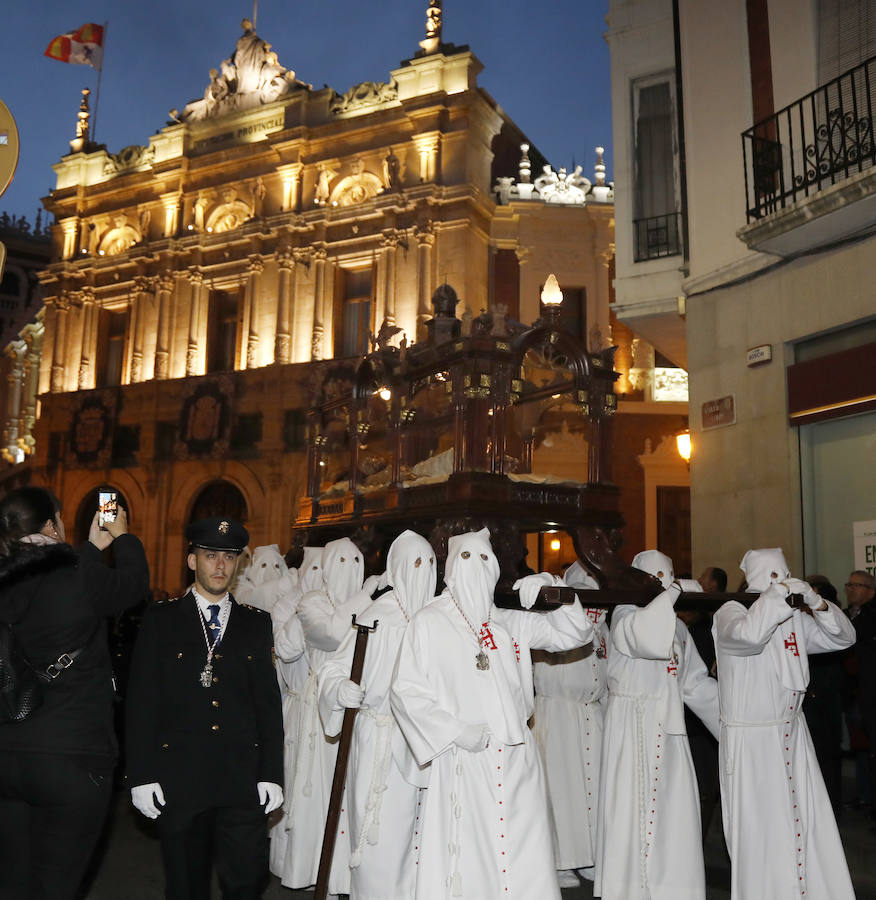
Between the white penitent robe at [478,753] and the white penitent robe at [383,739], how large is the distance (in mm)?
477

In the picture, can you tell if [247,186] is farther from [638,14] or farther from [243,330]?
[638,14]

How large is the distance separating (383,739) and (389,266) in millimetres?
16880

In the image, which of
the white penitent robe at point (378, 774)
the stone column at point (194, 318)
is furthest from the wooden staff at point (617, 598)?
the stone column at point (194, 318)

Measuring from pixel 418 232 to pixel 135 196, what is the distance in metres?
8.81

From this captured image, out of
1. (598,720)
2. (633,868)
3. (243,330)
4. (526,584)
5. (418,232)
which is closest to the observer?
(526,584)

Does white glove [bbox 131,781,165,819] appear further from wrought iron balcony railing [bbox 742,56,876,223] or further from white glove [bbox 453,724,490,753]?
wrought iron balcony railing [bbox 742,56,876,223]

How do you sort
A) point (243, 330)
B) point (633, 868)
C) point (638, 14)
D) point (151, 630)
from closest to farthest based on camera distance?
1. point (151, 630)
2. point (633, 868)
3. point (638, 14)
4. point (243, 330)

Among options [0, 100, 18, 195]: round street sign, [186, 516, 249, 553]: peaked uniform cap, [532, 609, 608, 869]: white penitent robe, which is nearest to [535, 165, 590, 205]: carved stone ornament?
[532, 609, 608, 869]: white penitent robe

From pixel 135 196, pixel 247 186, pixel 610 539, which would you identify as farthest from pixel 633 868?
pixel 135 196

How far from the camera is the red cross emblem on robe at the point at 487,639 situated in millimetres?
4902

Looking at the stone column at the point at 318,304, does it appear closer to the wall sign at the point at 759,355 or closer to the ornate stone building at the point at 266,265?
the ornate stone building at the point at 266,265

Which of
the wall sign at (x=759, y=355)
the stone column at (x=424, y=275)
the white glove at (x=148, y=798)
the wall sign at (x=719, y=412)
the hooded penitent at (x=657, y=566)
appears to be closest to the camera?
the white glove at (x=148, y=798)

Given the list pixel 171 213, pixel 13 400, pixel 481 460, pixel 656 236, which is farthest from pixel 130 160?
pixel 481 460

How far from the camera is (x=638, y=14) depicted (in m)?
13.5
